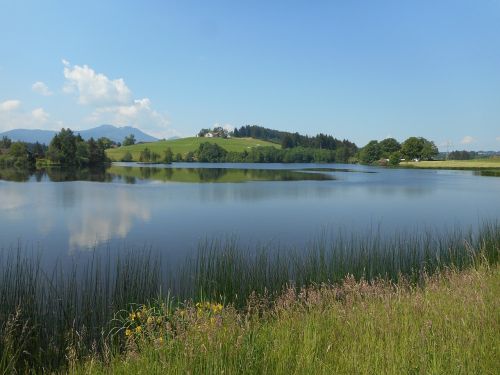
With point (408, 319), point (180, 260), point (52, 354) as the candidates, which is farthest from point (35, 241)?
point (408, 319)

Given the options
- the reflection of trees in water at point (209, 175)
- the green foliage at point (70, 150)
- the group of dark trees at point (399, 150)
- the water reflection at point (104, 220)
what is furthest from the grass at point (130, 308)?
the group of dark trees at point (399, 150)

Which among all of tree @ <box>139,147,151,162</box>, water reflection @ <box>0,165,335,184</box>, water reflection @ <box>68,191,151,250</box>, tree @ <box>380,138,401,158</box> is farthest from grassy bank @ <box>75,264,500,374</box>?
tree @ <box>380,138,401,158</box>

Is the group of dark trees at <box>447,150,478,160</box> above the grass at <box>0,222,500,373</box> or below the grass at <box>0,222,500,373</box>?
above

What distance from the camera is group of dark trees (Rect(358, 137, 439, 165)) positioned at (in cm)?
12494

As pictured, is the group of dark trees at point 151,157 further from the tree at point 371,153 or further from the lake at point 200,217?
the lake at point 200,217

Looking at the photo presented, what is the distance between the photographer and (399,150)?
13200cm

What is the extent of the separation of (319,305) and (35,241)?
1324 cm

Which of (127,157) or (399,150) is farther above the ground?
(399,150)

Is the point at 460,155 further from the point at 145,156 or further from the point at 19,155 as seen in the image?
the point at 19,155

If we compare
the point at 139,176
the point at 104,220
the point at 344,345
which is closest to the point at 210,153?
the point at 139,176

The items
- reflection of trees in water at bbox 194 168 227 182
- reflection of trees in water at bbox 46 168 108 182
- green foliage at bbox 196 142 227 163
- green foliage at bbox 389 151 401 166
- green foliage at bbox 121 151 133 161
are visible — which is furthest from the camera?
green foliage at bbox 196 142 227 163

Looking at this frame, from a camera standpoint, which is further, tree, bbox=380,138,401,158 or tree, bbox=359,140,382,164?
tree, bbox=359,140,382,164

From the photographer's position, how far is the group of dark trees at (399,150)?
12494 cm

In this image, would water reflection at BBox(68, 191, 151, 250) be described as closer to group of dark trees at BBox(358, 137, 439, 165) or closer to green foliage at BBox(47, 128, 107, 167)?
green foliage at BBox(47, 128, 107, 167)
